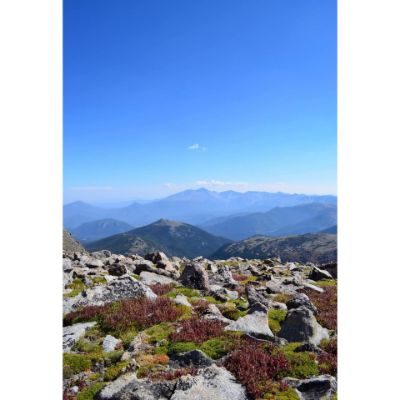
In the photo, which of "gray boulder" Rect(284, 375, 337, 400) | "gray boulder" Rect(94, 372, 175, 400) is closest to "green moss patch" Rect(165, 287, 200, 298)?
"gray boulder" Rect(94, 372, 175, 400)

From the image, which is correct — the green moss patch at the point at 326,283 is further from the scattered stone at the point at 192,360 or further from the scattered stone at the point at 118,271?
the scattered stone at the point at 192,360

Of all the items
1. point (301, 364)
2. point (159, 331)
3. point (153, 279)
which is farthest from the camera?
point (153, 279)

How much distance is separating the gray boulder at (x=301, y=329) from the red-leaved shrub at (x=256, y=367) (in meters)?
2.04

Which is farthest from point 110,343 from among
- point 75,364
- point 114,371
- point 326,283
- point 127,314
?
point 326,283

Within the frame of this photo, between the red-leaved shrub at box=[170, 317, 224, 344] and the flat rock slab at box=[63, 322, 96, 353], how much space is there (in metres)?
3.21

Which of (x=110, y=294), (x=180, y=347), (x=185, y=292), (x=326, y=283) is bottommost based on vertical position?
(x=326, y=283)

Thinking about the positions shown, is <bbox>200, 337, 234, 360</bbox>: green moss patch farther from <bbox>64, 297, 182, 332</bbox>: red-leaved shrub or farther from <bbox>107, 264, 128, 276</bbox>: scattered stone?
<bbox>107, 264, 128, 276</bbox>: scattered stone

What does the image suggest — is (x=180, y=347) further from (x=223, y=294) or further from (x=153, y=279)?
(x=153, y=279)

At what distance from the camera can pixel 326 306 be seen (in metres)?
16.5

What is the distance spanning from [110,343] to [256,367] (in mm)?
4951

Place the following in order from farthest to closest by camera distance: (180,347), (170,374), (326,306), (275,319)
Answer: (326,306)
(275,319)
(180,347)
(170,374)

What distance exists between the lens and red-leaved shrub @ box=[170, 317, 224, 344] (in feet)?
37.5

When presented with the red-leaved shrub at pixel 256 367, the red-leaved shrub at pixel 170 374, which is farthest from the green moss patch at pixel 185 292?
the red-leaved shrub at pixel 170 374
